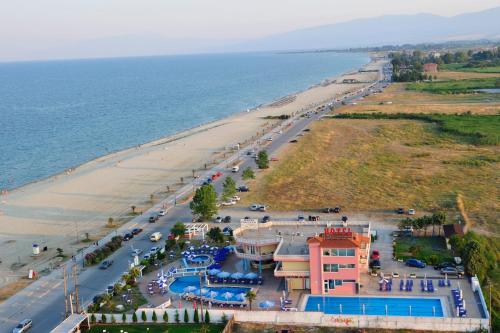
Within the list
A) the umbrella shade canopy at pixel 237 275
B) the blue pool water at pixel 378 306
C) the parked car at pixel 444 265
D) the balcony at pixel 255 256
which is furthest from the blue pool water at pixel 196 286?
Result: the parked car at pixel 444 265

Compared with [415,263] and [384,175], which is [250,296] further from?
[384,175]

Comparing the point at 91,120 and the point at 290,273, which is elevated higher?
the point at 91,120

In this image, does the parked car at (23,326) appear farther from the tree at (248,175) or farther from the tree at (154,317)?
the tree at (248,175)

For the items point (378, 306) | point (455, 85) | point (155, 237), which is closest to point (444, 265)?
point (378, 306)

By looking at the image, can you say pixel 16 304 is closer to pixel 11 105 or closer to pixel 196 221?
pixel 196 221

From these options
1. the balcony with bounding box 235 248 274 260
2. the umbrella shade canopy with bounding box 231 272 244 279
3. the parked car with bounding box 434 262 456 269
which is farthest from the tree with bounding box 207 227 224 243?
the parked car with bounding box 434 262 456 269

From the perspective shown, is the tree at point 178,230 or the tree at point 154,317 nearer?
the tree at point 154,317

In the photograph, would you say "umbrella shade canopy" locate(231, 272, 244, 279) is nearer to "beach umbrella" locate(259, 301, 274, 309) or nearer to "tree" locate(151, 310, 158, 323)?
"beach umbrella" locate(259, 301, 274, 309)
